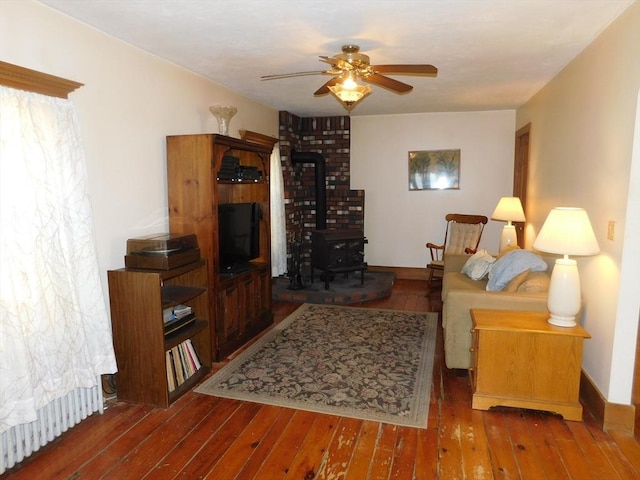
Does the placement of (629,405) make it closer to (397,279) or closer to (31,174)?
(31,174)

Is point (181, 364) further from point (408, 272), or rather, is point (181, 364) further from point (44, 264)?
point (408, 272)

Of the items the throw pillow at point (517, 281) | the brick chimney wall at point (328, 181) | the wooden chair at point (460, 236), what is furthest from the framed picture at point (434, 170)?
the throw pillow at point (517, 281)

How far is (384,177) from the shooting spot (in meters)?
6.61

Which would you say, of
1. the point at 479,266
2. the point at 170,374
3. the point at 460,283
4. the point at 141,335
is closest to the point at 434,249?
the point at 479,266

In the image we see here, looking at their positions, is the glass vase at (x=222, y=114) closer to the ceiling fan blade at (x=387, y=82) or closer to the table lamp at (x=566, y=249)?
the ceiling fan blade at (x=387, y=82)

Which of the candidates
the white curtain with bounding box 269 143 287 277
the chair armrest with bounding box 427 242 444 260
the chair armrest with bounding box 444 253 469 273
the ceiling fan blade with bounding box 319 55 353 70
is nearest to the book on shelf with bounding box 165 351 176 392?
the ceiling fan blade with bounding box 319 55 353 70

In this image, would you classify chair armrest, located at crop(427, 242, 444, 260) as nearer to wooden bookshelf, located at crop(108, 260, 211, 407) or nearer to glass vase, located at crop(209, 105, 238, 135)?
glass vase, located at crop(209, 105, 238, 135)

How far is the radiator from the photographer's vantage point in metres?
2.22

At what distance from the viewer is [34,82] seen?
224 cm

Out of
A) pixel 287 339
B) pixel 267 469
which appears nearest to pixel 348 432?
pixel 267 469

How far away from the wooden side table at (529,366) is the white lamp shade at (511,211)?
2.12 meters

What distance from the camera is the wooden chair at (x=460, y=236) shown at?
5.91 meters

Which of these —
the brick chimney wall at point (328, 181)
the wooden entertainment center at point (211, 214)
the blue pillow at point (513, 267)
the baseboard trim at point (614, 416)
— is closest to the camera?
the baseboard trim at point (614, 416)

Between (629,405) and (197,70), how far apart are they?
3.98m
